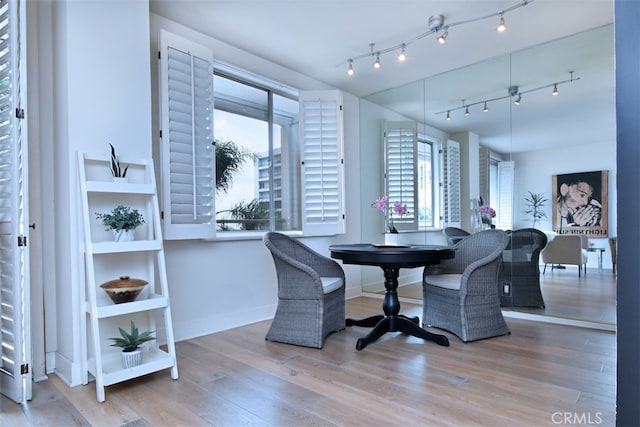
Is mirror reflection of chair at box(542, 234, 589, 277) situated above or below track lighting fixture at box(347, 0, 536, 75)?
below

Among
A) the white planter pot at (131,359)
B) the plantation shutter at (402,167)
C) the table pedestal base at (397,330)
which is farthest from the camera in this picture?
the plantation shutter at (402,167)

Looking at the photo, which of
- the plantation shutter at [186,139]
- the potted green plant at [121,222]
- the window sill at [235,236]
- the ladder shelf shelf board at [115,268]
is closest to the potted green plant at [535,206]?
the window sill at [235,236]

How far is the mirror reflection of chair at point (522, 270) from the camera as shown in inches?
139

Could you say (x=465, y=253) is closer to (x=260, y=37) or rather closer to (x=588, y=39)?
(x=588, y=39)

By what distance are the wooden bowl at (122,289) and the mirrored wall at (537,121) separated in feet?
9.59

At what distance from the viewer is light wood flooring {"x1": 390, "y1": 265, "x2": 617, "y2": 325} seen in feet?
10.6

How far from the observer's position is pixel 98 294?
2252 mm

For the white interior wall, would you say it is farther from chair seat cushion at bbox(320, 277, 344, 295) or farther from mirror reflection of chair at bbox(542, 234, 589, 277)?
mirror reflection of chair at bbox(542, 234, 589, 277)

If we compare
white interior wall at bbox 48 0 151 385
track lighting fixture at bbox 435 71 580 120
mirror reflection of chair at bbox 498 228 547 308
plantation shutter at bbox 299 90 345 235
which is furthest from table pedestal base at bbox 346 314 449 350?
track lighting fixture at bbox 435 71 580 120

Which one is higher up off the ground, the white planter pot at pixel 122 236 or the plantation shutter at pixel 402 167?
the plantation shutter at pixel 402 167

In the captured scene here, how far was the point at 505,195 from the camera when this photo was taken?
3674 mm

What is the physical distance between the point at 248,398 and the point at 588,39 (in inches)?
149

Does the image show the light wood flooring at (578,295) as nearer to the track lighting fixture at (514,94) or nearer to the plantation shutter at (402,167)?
the plantation shutter at (402,167)

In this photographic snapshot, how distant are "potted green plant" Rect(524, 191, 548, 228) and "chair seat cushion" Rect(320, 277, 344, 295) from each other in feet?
6.37
